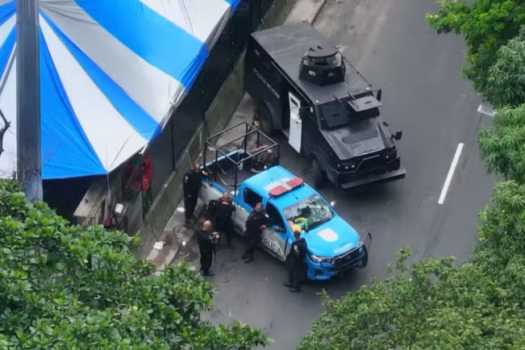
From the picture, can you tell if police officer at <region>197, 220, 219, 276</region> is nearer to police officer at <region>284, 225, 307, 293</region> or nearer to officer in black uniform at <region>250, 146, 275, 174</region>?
police officer at <region>284, 225, 307, 293</region>

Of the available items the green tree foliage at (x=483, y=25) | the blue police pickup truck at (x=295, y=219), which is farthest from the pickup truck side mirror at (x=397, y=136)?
the green tree foliage at (x=483, y=25)

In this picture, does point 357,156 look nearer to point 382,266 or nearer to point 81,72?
point 382,266

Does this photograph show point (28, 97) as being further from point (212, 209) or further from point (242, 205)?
point (242, 205)

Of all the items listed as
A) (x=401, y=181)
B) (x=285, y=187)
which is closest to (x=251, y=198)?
(x=285, y=187)

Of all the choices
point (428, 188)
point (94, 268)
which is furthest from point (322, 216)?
point (94, 268)

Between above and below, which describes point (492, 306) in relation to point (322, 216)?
above
